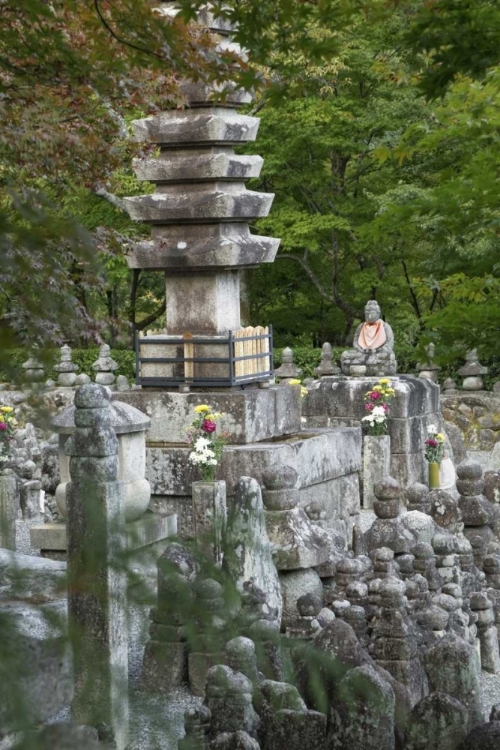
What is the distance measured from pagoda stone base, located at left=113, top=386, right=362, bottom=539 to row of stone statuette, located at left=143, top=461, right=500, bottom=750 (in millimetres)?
1604

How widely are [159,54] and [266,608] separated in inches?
130

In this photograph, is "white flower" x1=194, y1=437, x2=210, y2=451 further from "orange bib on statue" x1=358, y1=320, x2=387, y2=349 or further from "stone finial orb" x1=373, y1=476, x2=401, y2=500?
"orange bib on statue" x1=358, y1=320, x2=387, y2=349

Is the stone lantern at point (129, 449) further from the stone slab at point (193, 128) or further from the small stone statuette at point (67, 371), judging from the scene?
the small stone statuette at point (67, 371)

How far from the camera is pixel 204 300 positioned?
1147 centimetres

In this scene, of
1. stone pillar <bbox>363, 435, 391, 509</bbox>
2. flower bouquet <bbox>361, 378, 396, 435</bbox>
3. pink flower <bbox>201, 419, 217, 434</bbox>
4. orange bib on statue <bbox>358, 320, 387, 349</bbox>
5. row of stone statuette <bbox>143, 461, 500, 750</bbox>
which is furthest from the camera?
orange bib on statue <bbox>358, 320, 387, 349</bbox>

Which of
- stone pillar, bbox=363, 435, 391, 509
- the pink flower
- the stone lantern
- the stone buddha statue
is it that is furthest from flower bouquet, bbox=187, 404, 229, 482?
the stone buddha statue

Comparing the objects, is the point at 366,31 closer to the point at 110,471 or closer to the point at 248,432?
the point at 248,432

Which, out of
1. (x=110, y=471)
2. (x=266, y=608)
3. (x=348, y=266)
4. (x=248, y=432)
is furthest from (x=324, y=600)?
(x=348, y=266)

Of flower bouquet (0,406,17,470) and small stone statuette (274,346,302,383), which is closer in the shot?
flower bouquet (0,406,17,470)

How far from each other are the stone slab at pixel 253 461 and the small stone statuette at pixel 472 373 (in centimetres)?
840

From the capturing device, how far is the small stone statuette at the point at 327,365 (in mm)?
20320

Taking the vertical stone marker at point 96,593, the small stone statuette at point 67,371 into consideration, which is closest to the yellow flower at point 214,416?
the vertical stone marker at point 96,593

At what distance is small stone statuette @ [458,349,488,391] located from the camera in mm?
19547

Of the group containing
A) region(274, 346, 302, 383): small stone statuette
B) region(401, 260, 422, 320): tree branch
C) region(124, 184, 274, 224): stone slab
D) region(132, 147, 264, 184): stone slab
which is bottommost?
region(274, 346, 302, 383): small stone statuette
